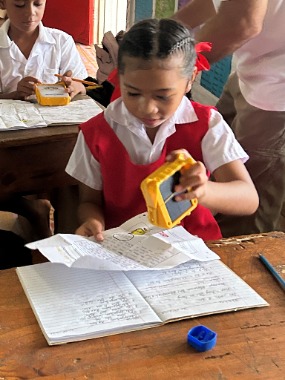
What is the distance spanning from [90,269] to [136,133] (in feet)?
1.40

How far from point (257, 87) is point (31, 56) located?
89 centimetres

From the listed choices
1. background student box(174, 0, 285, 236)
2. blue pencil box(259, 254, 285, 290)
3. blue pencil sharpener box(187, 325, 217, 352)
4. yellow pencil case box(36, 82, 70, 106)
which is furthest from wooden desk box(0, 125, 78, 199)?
blue pencil sharpener box(187, 325, 217, 352)

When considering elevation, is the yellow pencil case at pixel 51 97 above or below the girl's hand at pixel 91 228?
above

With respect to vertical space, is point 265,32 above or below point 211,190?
above

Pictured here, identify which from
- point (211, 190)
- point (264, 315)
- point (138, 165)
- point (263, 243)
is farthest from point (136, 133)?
point (264, 315)

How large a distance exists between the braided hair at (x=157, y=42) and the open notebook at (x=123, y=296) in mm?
442

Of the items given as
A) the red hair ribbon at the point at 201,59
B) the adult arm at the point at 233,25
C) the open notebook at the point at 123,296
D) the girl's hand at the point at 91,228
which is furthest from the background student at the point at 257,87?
the open notebook at the point at 123,296

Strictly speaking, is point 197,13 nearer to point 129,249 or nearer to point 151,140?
point 151,140

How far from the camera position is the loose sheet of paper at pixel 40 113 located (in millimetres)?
1739

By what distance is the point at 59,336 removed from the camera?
35.2 inches

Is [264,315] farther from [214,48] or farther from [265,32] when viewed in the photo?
[265,32]

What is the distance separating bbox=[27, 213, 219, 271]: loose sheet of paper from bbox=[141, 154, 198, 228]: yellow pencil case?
0.32 feet

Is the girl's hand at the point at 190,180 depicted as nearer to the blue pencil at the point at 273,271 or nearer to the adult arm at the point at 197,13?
the blue pencil at the point at 273,271

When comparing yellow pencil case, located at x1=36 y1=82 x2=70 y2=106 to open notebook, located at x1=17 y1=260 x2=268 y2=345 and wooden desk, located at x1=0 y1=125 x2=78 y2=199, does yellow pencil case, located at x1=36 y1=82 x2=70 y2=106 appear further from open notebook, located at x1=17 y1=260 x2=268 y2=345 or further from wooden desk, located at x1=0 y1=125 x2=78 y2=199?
open notebook, located at x1=17 y1=260 x2=268 y2=345
